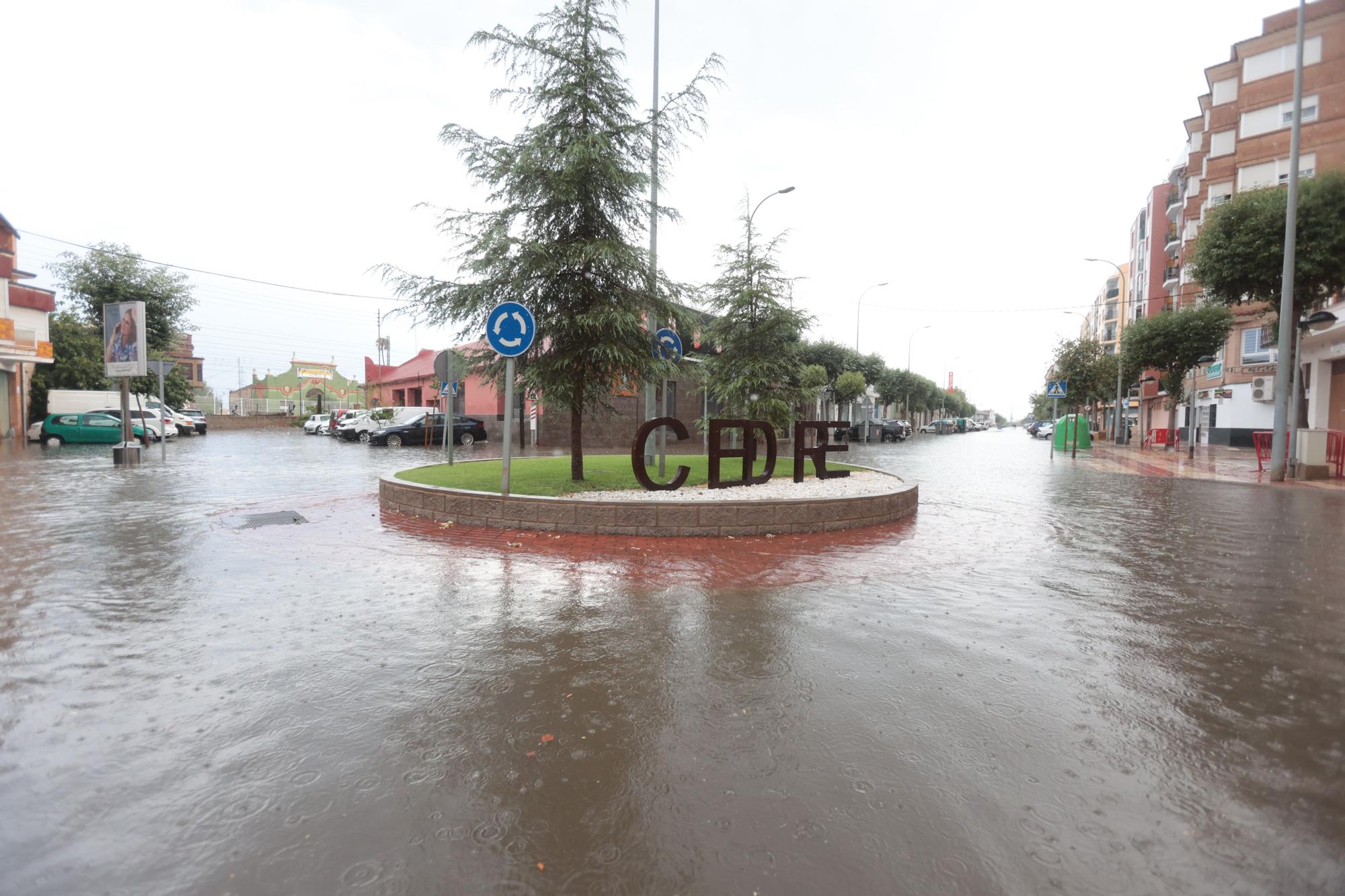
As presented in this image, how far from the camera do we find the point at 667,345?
38.6 feet

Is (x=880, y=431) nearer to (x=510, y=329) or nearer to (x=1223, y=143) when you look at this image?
(x=1223, y=143)

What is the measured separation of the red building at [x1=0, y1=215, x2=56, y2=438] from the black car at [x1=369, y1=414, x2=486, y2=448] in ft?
53.8

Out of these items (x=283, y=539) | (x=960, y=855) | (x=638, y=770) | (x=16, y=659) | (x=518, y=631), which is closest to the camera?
(x=960, y=855)

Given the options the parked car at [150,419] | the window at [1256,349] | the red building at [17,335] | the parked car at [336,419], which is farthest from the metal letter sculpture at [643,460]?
the red building at [17,335]

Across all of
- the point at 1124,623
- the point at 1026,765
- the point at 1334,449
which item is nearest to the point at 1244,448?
the point at 1334,449

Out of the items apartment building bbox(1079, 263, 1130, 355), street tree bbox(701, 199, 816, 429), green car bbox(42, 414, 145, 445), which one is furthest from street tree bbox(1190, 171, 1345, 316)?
apartment building bbox(1079, 263, 1130, 355)

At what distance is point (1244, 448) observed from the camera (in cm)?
3588

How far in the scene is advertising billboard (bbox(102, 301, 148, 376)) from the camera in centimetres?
1836

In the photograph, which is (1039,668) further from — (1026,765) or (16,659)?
(16,659)

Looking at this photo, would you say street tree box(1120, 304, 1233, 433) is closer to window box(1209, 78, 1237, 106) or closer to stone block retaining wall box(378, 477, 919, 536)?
window box(1209, 78, 1237, 106)

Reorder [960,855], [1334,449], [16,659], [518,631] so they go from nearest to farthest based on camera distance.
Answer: [960,855]
[16,659]
[518,631]
[1334,449]

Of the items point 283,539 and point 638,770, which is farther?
point 283,539

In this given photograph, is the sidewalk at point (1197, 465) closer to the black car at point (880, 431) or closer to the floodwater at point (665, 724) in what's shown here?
the floodwater at point (665, 724)

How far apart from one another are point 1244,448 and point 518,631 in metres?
43.3
